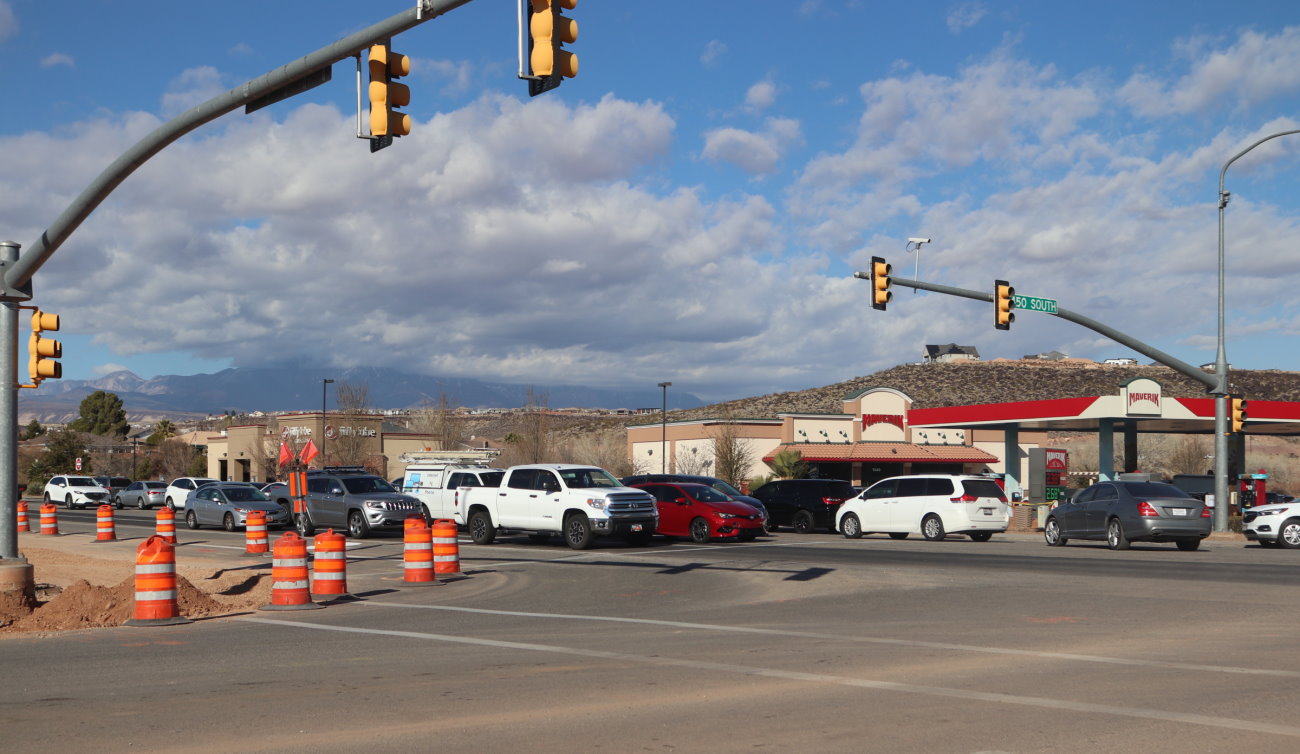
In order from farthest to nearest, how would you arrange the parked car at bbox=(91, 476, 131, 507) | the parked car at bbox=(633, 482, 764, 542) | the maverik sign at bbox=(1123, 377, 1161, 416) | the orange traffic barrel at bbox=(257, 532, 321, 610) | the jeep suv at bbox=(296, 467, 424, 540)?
the parked car at bbox=(91, 476, 131, 507)
the maverik sign at bbox=(1123, 377, 1161, 416)
the jeep suv at bbox=(296, 467, 424, 540)
the parked car at bbox=(633, 482, 764, 542)
the orange traffic barrel at bbox=(257, 532, 321, 610)

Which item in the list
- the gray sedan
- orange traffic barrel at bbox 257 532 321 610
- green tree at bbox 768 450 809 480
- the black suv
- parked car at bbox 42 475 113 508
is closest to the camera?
orange traffic barrel at bbox 257 532 321 610

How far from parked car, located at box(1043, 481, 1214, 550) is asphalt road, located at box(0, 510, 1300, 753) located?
6617 mm

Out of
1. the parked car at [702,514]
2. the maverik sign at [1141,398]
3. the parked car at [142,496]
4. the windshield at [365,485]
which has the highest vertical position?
the maverik sign at [1141,398]

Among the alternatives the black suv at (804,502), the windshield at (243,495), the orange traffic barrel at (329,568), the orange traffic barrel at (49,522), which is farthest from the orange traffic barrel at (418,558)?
the windshield at (243,495)

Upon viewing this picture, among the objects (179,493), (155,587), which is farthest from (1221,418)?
(179,493)

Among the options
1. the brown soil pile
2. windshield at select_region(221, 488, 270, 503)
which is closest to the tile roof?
windshield at select_region(221, 488, 270, 503)

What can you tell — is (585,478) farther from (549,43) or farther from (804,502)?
(549,43)

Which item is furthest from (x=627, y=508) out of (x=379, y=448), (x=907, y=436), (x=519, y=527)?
(x=379, y=448)

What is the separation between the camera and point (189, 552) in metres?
27.4

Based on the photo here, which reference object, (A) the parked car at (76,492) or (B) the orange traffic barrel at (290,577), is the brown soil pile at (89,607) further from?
(A) the parked car at (76,492)

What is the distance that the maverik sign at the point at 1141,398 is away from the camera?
1672 inches

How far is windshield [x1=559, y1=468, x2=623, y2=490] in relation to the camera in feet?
90.9

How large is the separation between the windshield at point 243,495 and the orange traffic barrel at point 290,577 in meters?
23.8

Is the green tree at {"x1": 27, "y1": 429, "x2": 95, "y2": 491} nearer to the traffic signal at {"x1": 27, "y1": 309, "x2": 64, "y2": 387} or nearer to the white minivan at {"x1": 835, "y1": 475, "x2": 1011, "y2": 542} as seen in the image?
the white minivan at {"x1": 835, "y1": 475, "x2": 1011, "y2": 542}
